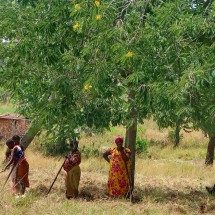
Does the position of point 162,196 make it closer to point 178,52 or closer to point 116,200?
point 116,200

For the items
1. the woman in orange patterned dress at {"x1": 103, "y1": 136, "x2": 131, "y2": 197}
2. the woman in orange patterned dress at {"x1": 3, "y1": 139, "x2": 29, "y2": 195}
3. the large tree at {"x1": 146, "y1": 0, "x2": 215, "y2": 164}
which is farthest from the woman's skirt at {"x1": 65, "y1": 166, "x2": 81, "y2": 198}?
the large tree at {"x1": 146, "y1": 0, "x2": 215, "y2": 164}

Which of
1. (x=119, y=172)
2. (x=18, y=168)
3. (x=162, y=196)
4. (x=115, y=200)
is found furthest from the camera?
(x=162, y=196)

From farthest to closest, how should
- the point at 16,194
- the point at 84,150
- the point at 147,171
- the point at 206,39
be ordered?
the point at 84,150
the point at 147,171
the point at 16,194
the point at 206,39

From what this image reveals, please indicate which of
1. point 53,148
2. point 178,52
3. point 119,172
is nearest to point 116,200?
point 119,172

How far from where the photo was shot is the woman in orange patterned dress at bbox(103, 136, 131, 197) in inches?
308

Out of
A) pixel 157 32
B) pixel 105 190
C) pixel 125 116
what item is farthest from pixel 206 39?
pixel 105 190

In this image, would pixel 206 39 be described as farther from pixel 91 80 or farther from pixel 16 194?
pixel 16 194

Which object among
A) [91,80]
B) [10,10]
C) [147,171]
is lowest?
[147,171]

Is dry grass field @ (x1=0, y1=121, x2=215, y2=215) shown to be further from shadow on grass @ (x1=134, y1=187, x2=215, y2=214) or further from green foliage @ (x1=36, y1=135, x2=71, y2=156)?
green foliage @ (x1=36, y1=135, x2=71, y2=156)

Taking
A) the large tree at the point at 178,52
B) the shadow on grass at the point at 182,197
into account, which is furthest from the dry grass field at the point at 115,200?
the large tree at the point at 178,52

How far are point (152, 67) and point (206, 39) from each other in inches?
46.9

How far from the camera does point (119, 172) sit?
7883 millimetres

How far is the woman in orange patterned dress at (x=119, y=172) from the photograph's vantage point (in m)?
7.83

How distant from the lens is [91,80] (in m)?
5.53
